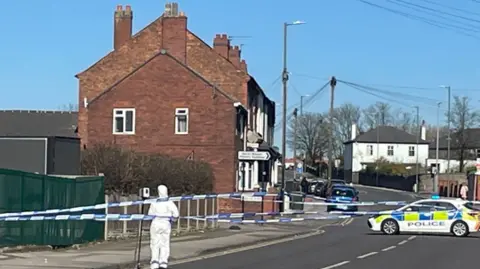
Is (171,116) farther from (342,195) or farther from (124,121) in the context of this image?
(342,195)

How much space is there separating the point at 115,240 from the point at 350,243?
7443 mm

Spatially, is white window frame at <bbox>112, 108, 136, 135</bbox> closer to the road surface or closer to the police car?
the road surface

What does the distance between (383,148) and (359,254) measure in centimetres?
11467

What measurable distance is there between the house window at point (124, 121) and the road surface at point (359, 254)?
1801cm

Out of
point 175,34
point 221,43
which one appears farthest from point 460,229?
point 221,43

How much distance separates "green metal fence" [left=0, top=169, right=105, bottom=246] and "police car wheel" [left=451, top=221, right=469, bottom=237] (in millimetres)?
13559

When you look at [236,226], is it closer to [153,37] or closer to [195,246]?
[195,246]

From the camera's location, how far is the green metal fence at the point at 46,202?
18.8 m

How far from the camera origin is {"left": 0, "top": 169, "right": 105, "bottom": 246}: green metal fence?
18781mm

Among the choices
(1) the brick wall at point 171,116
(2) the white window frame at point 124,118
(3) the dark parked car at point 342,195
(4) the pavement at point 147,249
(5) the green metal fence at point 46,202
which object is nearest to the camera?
(4) the pavement at point 147,249

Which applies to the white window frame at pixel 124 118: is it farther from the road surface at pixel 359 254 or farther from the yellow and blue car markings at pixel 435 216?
the yellow and blue car markings at pixel 435 216

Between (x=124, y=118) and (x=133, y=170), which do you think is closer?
(x=133, y=170)

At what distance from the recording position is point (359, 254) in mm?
22016

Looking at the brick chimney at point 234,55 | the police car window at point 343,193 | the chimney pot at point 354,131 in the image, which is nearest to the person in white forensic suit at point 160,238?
the police car window at point 343,193
